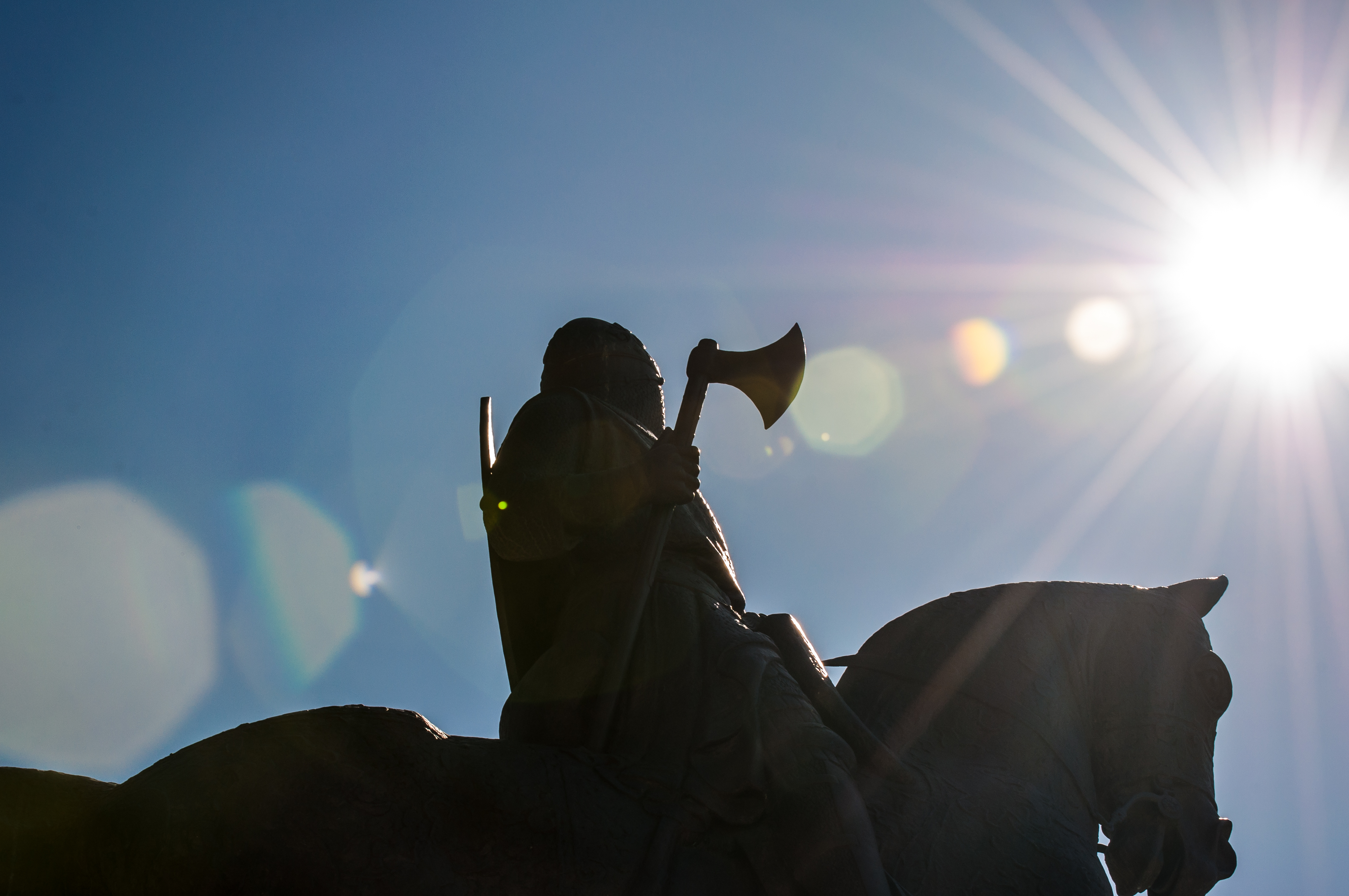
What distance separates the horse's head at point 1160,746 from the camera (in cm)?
425

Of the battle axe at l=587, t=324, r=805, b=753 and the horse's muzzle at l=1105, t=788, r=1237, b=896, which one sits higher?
the battle axe at l=587, t=324, r=805, b=753

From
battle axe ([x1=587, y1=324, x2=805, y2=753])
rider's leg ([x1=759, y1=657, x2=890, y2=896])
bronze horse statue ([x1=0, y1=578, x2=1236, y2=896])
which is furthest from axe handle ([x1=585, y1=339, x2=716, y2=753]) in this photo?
rider's leg ([x1=759, y1=657, x2=890, y2=896])

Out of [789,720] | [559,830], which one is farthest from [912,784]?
[559,830]

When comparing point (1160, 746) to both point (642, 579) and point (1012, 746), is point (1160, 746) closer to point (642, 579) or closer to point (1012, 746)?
point (1012, 746)

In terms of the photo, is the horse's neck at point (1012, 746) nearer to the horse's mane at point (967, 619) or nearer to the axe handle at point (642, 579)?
the horse's mane at point (967, 619)

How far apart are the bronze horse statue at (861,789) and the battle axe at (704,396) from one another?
23.0 inches

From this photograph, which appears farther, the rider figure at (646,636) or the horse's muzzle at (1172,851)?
the horse's muzzle at (1172,851)

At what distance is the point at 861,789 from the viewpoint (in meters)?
3.93

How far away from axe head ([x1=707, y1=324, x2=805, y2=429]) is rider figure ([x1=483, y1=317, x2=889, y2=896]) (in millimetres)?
562

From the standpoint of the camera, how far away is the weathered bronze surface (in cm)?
319

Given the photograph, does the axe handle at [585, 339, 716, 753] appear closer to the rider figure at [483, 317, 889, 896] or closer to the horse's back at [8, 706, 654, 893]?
the rider figure at [483, 317, 889, 896]

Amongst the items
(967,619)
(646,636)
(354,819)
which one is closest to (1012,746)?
(967,619)

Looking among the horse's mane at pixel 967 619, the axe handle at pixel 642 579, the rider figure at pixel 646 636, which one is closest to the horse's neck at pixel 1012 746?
the horse's mane at pixel 967 619

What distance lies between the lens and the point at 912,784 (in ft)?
13.1
